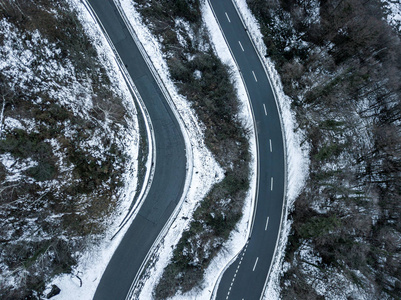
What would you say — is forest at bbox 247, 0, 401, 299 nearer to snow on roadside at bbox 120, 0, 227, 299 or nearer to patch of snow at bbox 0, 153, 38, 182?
snow on roadside at bbox 120, 0, 227, 299

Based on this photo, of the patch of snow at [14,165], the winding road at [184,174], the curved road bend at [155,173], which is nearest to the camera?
the patch of snow at [14,165]

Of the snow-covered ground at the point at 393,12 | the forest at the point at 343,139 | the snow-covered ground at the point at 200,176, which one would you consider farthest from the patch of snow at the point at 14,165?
the snow-covered ground at the point at 393,12

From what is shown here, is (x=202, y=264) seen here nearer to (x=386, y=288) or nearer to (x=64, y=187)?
(x=64, y=187)

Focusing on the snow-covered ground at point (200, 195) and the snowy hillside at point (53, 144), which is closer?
the snowy hillside at point (53, 144)

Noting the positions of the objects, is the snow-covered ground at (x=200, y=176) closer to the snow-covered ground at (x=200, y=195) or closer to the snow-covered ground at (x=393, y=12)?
the snow-covered ground at (x=200, y=195)

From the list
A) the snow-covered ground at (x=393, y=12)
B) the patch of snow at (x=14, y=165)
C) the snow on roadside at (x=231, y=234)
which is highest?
the snow-covered ground at (x=393, y=12)

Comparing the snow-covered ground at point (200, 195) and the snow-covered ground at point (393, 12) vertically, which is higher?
the snow-covered ground at point (393, 12)

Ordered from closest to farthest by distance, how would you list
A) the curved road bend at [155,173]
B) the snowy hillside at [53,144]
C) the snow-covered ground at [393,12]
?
the snowy hillside at [53,144], the curved road bend at [155,173], the snow-covered ground at [393,12]
